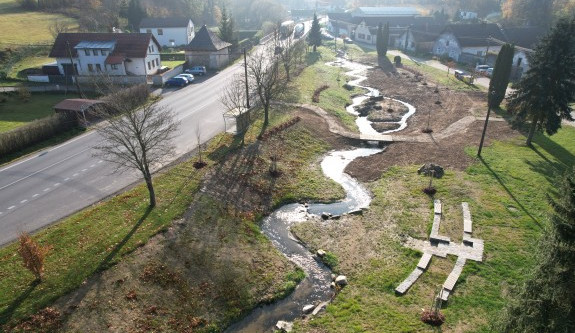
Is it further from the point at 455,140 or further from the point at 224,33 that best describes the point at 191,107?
the point at 224,33

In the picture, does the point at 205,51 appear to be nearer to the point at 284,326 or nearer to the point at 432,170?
the point at 432,170

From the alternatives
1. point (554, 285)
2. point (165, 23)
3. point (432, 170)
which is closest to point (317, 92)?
point (432, 170)

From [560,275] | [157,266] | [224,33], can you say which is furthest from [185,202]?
[224,33]

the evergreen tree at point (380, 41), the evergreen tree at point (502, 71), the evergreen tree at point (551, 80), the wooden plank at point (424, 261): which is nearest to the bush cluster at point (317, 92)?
the evergreen tree at point (502, 71)

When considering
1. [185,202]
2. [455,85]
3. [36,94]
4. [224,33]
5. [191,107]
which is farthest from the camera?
[224,33]

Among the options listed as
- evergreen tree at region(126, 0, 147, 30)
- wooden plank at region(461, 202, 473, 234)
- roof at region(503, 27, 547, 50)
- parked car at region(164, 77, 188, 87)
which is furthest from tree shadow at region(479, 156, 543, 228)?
evergreen tree at region(126, 0, 147, 30)
